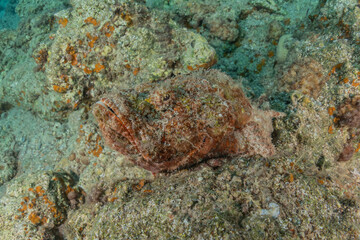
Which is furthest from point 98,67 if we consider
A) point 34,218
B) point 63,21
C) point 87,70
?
point 34,218

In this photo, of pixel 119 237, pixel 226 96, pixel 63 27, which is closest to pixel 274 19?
pixel 226 96

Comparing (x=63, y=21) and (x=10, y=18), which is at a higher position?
(x=63, y=21)

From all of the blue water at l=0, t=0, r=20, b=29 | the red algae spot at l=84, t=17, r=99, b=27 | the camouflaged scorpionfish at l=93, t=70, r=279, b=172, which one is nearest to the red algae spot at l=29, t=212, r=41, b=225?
the camouflaged scorpionfish at l=93, t=70, r=279, b=172

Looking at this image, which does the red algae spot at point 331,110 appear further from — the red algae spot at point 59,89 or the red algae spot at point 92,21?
the red algae spot at point 59,89

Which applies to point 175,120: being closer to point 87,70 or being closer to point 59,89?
point 87,70

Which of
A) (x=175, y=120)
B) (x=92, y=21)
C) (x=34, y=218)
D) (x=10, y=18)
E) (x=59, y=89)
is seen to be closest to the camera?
(x=175, y=120)

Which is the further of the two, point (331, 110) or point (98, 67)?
point (98, 67)

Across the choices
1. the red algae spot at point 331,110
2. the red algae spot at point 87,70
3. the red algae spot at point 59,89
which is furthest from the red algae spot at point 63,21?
the red algae spot at point 331,110

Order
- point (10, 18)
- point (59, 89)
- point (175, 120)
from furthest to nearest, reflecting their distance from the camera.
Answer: point (10, 18) → point (59, 89) → point (175, 120)

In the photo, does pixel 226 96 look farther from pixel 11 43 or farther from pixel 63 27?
pixel 11 43
